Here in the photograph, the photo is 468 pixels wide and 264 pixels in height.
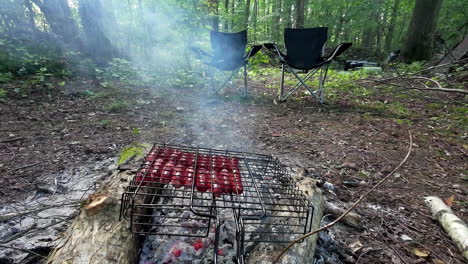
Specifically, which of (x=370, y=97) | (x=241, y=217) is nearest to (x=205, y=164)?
(x=241, y=217)

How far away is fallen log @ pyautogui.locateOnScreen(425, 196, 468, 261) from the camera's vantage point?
128cm

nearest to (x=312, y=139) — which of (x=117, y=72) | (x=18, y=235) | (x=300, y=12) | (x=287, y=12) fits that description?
(x=18, y=235)

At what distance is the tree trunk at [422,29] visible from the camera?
624 centimetres

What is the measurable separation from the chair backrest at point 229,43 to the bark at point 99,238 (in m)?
3.88

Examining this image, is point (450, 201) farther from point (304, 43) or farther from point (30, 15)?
point (30, 15)

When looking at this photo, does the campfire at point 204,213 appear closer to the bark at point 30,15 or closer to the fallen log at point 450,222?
the fallen log at point 450,222

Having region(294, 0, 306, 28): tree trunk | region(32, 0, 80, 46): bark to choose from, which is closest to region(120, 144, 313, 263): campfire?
region(32, 0, 80, 46): bark

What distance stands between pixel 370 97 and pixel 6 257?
5.00 metres

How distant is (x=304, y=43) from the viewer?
4.21 metres

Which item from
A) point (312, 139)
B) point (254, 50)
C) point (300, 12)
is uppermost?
point (300, 12)

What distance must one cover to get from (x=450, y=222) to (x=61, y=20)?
278 inches

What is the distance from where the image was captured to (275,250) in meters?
1.04

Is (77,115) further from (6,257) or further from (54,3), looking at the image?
(54,3)

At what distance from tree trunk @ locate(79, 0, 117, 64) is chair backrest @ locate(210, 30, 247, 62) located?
102 inches
